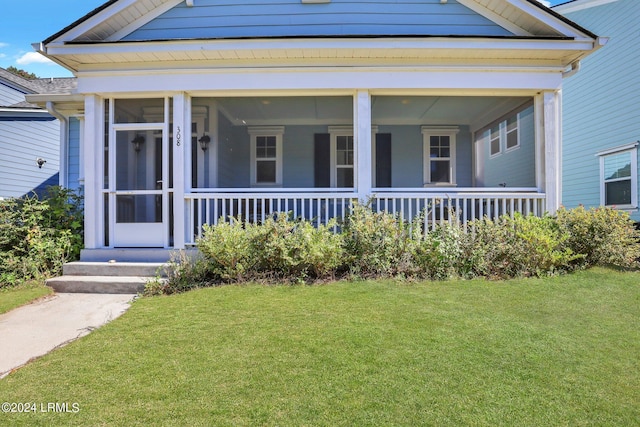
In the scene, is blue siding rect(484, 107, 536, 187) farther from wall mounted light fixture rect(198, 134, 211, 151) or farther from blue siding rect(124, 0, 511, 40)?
wall mounted light fixture rect(198, 134, 211, 151)

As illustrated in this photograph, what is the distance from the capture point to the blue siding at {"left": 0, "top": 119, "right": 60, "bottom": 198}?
1081cm

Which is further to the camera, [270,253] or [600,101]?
[600,101]

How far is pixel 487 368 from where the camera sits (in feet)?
9.05

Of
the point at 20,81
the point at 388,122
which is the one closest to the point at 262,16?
the point at 388,122

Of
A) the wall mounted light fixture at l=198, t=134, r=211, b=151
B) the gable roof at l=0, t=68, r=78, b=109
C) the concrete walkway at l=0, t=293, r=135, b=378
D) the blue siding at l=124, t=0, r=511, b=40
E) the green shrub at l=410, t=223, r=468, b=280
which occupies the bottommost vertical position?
the concrete walkway at l=0, t=293, r=135, b=378

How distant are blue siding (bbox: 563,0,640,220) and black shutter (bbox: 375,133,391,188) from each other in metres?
5.89

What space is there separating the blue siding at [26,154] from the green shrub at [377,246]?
11.0 meters

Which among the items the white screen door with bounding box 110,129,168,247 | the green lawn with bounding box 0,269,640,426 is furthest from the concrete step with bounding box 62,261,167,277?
the green lawn with bounding box 0,269,640,426

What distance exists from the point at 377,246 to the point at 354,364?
2.69 m

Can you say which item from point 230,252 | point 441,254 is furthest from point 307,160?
point 441,254

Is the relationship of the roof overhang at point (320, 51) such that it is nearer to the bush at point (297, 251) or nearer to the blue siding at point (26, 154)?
the bush at point (297, 251)

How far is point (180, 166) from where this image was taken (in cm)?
614

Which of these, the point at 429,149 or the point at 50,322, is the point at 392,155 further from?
the point at 50,322

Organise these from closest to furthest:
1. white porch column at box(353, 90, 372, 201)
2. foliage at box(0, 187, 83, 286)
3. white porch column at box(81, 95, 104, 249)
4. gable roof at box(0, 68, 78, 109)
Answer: foliage at box(0, 187, 83, 286) → white porch column at box(81, 95, 104, 249) → white porch column at box(353, 90, 372, 201) → gable roof at box(0, 68, 78, 109)
